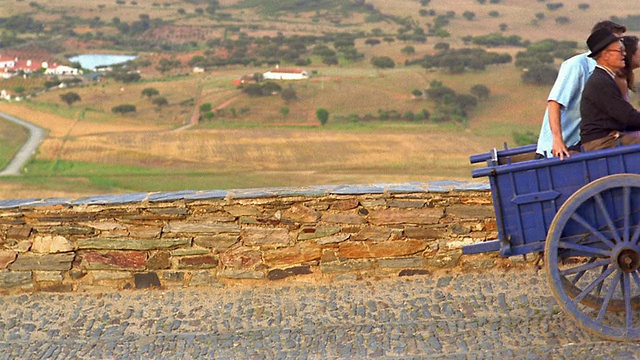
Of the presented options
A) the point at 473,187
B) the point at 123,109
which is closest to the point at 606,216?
the point at 473,187

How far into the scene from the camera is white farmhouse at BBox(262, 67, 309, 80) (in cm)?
5694

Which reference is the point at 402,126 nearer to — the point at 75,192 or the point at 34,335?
the point at 75,192

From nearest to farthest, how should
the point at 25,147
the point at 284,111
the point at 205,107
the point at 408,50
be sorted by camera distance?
1. the point at 25,147
2. the point at 284,111
3. the point at 205,107
4. the point at 408,50

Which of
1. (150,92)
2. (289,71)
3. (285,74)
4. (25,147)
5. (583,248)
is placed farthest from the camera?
(289,71)

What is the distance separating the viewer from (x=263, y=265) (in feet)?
19.8

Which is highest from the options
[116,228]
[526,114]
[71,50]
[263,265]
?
[71,50]

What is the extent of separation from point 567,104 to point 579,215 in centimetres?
67

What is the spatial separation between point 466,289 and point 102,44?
76.8m

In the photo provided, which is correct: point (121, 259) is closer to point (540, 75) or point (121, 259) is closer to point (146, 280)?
point (146, 280)

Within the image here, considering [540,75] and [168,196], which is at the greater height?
[168,196]

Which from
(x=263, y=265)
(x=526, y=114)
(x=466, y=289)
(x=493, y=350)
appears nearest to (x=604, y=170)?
(x=493, y=350)

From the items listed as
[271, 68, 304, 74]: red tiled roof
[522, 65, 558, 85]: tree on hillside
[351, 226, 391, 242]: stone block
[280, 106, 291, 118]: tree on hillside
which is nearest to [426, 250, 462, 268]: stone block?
[351, 226, 391, 242]: stone block

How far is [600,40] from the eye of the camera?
14.5 feet

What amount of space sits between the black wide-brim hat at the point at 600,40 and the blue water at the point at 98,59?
67.7m
